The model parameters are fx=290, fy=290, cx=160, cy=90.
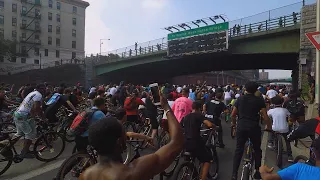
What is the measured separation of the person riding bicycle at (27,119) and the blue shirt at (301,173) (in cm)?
600

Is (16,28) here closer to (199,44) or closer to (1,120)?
(199,44)

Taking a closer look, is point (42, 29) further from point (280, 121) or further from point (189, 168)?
point (189, 168)

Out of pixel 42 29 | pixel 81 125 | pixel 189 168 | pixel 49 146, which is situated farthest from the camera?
pixel 42 29

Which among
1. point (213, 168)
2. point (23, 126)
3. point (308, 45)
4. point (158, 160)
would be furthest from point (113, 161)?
point (308, 45)

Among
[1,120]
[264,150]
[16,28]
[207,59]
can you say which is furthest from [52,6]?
[264,150]

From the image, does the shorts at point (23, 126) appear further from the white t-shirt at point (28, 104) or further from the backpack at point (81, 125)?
the backpack at point (81, 125)

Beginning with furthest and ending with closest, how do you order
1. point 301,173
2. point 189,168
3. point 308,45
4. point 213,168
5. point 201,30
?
point 201,30, point 308,45, point 213,168, point 189,168, point 301,173

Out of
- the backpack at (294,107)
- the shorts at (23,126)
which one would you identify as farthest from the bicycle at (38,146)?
the backpack at (294,107)

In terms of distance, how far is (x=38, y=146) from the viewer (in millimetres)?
7289

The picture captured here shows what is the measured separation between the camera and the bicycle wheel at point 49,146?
23.7 ft

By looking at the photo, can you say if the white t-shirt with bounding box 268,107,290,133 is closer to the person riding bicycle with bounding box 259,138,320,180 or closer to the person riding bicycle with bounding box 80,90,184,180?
the person riding bicycle with bounding box 259,138,320,180

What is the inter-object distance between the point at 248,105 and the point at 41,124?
546 cm

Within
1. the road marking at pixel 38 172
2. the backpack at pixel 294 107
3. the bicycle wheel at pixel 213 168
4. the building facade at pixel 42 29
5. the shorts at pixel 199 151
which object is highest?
the building facade at pixel 42 29

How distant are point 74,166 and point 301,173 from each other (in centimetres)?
390
